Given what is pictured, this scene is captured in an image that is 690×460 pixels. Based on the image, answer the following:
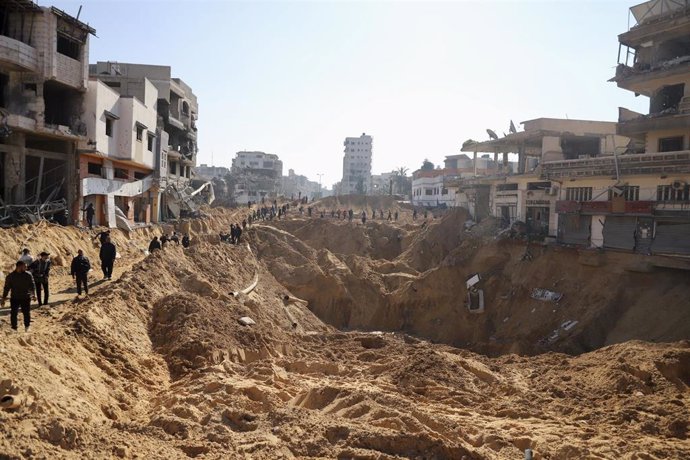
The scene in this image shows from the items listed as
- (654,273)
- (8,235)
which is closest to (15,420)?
(8,235)

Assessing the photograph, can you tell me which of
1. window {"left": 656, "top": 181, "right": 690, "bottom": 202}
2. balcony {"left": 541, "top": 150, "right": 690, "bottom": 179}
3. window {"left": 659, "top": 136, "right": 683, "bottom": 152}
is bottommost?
window {"left": 656, "top": 181, "right": 690, "bottom": 202}

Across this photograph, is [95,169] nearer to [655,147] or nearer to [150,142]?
[150,142]

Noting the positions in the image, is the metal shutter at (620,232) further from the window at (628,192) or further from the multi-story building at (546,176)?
the multi-story building at (546,176)

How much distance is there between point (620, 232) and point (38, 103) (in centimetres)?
2710

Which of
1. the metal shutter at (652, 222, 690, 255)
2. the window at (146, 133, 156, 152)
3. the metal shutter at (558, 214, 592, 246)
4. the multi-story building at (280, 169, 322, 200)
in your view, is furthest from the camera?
the multi-story building at (280, 169, 322, 200)

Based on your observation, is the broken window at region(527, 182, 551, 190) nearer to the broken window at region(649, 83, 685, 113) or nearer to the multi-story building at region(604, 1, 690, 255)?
the multi-story building at region(604, 1, 690, 255)

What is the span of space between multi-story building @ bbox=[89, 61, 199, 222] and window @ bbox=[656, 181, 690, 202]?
2826 centimetres

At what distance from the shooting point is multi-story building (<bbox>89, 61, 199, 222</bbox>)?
32625 millimetres

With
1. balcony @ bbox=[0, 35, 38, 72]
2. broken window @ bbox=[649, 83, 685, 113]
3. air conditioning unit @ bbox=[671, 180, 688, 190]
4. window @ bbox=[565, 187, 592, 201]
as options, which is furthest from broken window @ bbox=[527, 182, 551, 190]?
balcony @ bbox=[0, 35, 38, 72]

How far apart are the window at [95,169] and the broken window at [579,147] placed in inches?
1088

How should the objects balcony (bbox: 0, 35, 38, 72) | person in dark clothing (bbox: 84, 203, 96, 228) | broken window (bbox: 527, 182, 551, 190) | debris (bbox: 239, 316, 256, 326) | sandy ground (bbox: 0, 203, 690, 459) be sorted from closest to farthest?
sandy ground (bbox: 0, 203, 690, 459)
debris (bbox: 239, 316, 256, 326)
balcony (bbox: 0, 35, 38, 72)
person in dark clothing (bbox: 84, 203, 96, 228)
broken window (bbox: 527, 182, 551, 190)

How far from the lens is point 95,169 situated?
27.5 m

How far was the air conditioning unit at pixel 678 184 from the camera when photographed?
21.6 metres

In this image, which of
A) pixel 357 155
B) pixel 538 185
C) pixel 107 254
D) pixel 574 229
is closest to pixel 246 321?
pixel 107 254
